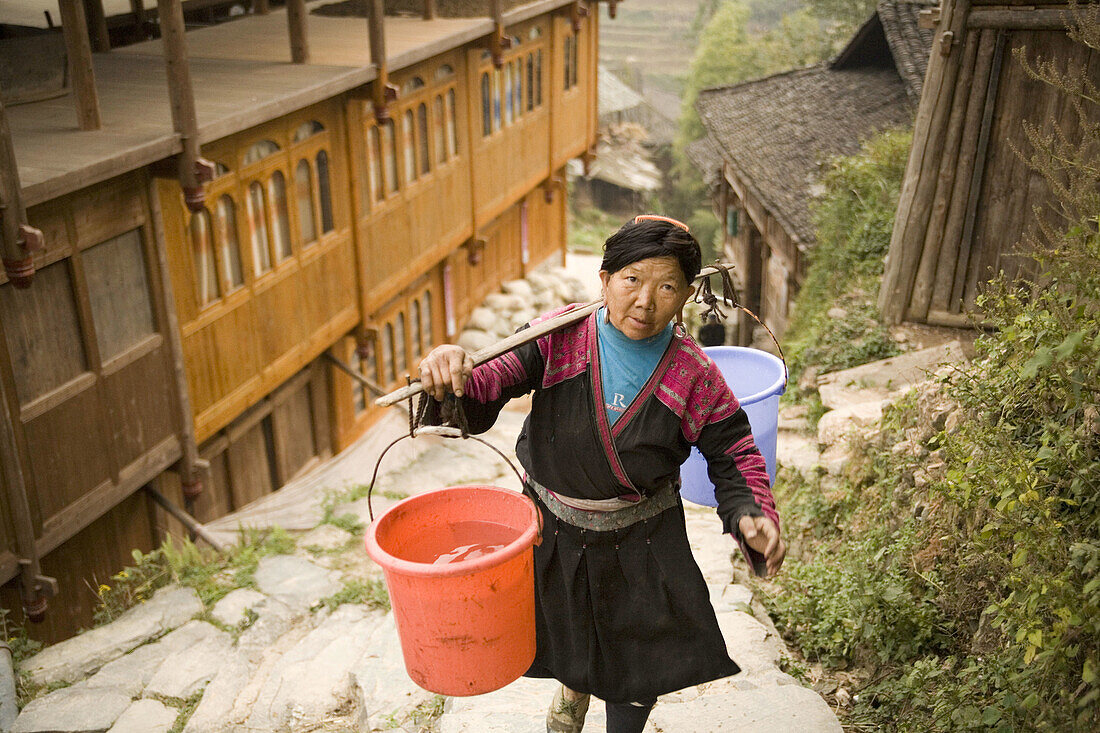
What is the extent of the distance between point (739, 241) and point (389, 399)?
54.0 feet

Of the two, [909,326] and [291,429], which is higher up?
[909,326]

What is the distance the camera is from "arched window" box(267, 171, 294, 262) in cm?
920

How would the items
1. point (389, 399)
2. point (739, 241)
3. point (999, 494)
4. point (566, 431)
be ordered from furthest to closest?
point (739, 241) → point (999, 494) → point (566, 431) → point (389, 399)

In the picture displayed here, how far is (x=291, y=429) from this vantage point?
34.9 feet

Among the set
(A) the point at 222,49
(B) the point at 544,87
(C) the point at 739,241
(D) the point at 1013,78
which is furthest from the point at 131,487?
(C) the point at 739,241

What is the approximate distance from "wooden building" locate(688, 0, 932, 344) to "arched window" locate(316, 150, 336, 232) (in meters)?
5.55

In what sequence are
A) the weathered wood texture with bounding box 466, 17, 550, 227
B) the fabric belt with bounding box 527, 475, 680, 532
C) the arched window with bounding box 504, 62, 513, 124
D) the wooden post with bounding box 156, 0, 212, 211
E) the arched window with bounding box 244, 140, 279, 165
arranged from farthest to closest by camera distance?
1. the arched window with bounding box 504, 62, 513, 124
2. the weathered wood texture with bounding box 466, 17, 550, 227
3. the arched window with bounding box 244, 140, 279, 165
4. the wooden post with bounding box 156, 0, 212, 211
5. the fabric belt with bounding box 527, 475, 680, 532

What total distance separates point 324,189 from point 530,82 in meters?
6.59

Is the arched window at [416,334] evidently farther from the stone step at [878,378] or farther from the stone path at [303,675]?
the stone step at [878,378]

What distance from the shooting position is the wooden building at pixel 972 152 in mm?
6871

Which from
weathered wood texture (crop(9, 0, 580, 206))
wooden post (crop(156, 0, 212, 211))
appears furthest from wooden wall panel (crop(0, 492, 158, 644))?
weathered wood texture (crop(9, 0, 580, 206))

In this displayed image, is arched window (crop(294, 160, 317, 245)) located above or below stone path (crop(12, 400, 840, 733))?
above

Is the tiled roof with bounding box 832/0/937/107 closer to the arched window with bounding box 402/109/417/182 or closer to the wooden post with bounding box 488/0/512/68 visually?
the wooden post with bounding box 488/0/512/68

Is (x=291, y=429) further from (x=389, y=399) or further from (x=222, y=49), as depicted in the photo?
(x=389, y=399)
